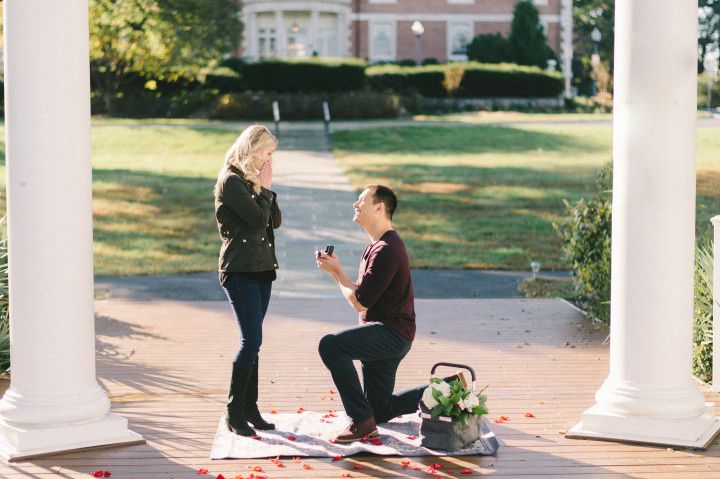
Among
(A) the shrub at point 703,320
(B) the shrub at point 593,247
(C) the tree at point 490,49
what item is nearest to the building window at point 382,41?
(C) the tree at point 490,49

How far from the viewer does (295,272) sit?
1380 cm

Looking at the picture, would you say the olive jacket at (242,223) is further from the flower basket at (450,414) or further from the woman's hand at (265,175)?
the flower basket at (450,414)

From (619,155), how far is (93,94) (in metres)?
29.7

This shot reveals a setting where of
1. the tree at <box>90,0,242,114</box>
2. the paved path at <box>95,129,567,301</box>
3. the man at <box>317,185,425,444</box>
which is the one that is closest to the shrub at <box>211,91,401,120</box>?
the tree at <box>90,0,242,114</box>

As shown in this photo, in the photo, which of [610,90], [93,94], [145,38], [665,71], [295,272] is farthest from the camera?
[610,90]

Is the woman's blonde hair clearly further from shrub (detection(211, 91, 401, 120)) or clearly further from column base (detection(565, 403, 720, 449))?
shrub (detection(211, 91, 401, 120))

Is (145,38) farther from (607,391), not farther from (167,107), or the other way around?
(607,391)

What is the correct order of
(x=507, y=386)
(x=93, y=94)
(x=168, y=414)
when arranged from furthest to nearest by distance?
1. (x=93, y=94)
2. (x=507, y=386)
3. (x=168, y=414)

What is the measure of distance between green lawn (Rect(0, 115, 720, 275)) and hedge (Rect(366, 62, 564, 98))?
794 cm

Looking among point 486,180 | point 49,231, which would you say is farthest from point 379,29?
point 49,231

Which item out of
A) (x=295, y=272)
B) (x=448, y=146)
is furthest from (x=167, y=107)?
(x=295, y=272)

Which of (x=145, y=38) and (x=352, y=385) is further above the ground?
(x=145, y=38)

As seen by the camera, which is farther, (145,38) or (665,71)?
(145,38)

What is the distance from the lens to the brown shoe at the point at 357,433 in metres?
6.23
